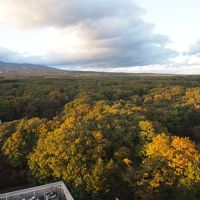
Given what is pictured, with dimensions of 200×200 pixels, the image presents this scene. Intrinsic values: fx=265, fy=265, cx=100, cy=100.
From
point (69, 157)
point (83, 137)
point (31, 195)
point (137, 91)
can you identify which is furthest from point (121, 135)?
point (137, 91)

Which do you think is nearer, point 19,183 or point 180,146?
point 180,146

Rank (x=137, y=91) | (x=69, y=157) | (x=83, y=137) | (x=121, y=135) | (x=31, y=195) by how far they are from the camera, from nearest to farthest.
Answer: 1. (x=31, y=195)
2. (x=69, y=157)
3. (x=83, y=137)
4. (x=121, y=135)
5. (x=137, y=91)

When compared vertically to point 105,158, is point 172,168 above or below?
above

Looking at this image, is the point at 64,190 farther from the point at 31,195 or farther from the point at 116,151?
the point at 116,151

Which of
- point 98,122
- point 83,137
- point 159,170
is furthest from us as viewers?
point 98,122

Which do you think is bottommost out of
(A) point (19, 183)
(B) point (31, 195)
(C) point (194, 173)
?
(A) point (19, 183)

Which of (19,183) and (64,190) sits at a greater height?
(64,190)

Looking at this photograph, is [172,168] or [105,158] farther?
[105,158]

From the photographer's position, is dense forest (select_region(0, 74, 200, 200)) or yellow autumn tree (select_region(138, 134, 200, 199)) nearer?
yellow autumn tree (select_region(138, 134, 200, 199))

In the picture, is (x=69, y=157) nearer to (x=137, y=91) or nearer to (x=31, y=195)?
(x=31, y=195)

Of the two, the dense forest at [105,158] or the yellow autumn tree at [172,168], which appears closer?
the yellow autumn tree at [172,168]
